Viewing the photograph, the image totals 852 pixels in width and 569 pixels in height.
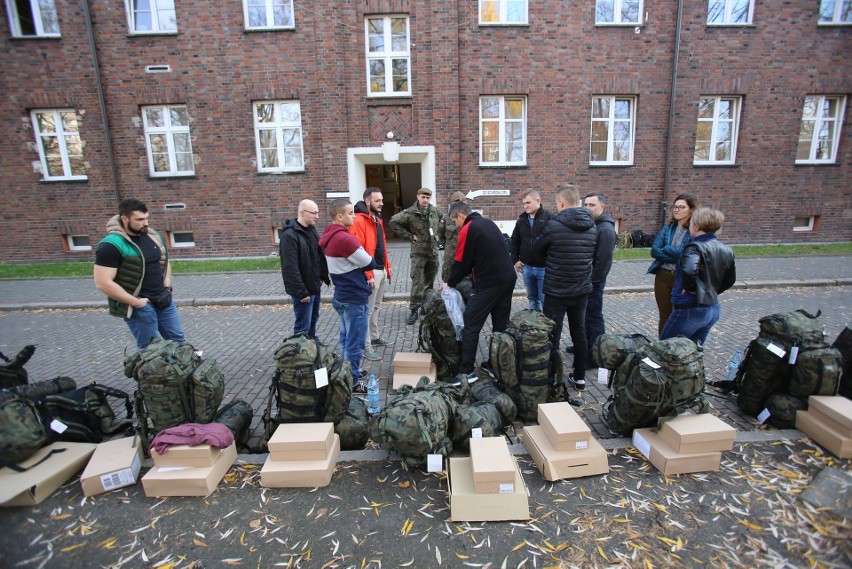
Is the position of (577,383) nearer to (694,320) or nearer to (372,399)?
(694,320)

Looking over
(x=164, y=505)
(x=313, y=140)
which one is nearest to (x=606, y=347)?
(x=164, y=505)

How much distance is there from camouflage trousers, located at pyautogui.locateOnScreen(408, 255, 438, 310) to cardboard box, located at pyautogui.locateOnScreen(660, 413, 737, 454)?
4.33 m

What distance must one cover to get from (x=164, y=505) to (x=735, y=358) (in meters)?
5.45

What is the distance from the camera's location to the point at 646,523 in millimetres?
2896

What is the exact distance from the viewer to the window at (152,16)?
12039 millimetres

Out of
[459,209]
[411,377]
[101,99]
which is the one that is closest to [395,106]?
[101,99]

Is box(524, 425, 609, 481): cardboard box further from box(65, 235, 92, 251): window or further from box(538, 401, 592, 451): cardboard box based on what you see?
box(65, 235, 92, 251): window

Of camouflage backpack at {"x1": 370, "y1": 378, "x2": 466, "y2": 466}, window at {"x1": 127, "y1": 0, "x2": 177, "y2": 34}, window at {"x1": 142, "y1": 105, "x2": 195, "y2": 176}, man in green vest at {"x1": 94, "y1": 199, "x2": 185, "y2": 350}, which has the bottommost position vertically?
camouflage backpack at {"x1": 370, "y1": 378, "x2": 466, "y2": 466}

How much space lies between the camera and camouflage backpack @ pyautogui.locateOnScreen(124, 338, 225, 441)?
11.3ft

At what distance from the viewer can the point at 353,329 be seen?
4.88m

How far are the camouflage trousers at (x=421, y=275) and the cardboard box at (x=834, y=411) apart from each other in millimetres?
4831

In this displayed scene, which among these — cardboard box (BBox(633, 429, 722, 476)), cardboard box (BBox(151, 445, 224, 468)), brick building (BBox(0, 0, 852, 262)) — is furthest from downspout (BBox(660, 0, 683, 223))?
cardboard box (BBox(151, 445, 224, 468))

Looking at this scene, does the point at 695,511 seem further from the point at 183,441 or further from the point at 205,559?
the point at 183,441

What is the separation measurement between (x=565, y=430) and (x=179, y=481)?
9.50ft
